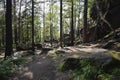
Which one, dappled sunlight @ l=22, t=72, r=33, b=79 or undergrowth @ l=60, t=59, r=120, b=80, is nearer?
undergrowth @ l=60, t=59, r=120, b=80

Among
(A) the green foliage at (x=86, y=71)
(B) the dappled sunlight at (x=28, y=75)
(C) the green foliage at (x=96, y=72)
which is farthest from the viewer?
(B) the dappled sunlight at (x=28, y=75)

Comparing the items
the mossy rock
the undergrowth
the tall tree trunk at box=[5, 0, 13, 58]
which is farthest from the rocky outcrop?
the undergrowth

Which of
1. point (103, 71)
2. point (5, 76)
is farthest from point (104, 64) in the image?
point (5, 76)

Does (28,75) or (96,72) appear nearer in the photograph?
(96,72)

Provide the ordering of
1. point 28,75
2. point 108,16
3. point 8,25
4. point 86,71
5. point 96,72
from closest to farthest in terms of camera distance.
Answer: point 96,72, point 86,71, point 28,75, point 8,25, point 108,16

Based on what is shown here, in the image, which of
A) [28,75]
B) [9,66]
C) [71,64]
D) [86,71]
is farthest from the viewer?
[9,66]

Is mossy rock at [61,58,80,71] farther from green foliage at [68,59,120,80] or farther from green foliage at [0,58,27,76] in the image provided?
green foliage at [0,58,27,76]

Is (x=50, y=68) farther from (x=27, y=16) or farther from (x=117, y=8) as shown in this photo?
(x=27, y=16)

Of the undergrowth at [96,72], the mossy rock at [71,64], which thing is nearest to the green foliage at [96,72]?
the undergrowth at [96,72]

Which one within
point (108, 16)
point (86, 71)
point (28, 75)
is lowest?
point (28, 75)

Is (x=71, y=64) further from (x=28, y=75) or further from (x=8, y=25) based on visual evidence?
(x=8, y=25)

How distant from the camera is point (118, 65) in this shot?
27.6 feet

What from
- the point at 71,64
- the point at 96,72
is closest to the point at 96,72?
the point at 96,72

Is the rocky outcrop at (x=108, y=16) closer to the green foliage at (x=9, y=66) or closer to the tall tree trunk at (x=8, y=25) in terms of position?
the tall tree trunk at (x=8, y=25)
